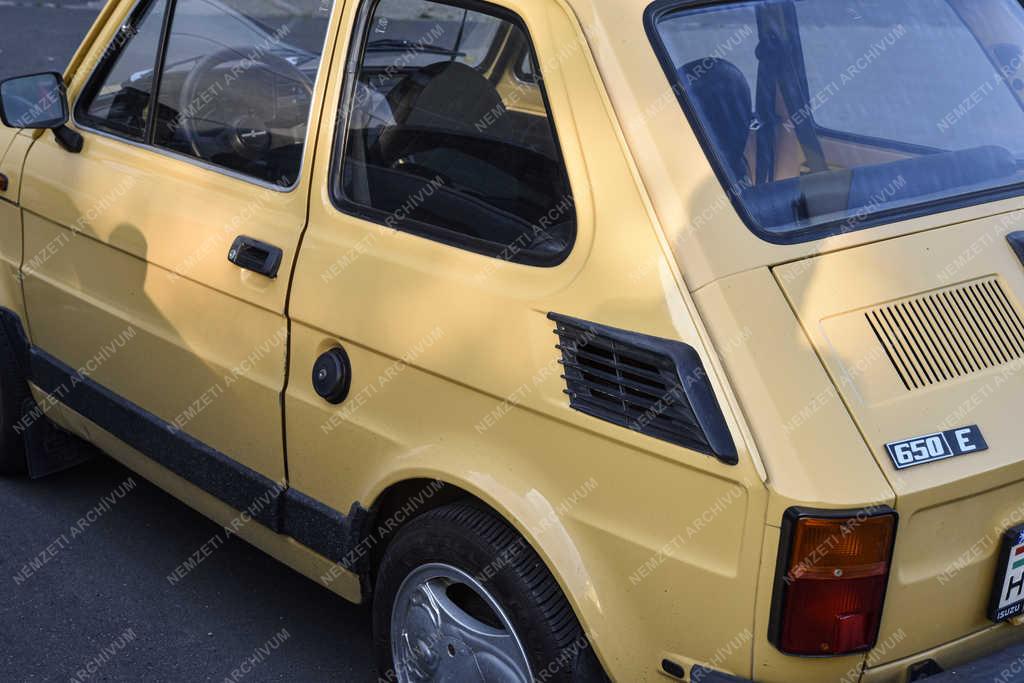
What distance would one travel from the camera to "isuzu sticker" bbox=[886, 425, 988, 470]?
86.0 inches

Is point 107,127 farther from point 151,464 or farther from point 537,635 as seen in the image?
point 537,635

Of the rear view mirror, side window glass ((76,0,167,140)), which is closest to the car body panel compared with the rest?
side window glass ((76,0,167,140))

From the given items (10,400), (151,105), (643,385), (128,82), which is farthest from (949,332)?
(10,400)

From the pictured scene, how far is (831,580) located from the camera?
218 centimetres

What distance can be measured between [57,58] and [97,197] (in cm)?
1005

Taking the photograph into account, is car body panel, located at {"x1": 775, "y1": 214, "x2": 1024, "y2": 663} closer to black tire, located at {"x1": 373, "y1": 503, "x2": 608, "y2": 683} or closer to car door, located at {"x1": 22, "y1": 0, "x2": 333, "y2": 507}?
black tire, located at {"x1": 373, "y1": 503, "x2": 608, "y2": 683}

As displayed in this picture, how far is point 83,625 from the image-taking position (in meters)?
3.79

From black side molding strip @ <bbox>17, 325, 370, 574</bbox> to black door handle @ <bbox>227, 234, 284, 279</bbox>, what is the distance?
0.59 metres

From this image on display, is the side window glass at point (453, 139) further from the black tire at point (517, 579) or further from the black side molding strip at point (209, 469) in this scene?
the black side molding strip at point (209, 469)

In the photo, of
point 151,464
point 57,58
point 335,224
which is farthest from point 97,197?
point 57,58

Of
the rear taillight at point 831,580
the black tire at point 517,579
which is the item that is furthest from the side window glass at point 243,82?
the rear taillight at point 831,580

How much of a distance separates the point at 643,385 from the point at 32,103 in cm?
→ 248

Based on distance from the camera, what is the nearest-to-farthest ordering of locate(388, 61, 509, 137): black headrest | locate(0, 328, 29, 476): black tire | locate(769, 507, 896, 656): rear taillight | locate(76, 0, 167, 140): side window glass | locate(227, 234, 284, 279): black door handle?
locate(769, 507, 896, 656): rear taillight < locate(388, 61, 509, 137): black headrest < locate(227, 234, 284, 279): black door handle < locate(76, 0, 167, 140): side window glass < locate(0, 328, 29, 476): black tire

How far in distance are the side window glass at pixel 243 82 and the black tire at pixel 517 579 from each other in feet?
3.28
